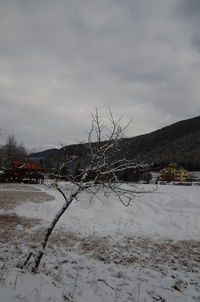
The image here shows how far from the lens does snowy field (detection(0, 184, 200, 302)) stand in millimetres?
5124

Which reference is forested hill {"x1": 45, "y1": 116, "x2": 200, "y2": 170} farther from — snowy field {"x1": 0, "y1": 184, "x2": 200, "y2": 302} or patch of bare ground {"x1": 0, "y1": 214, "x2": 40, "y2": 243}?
patch of bare ground {"x1": 0, "y1": 214, "x2": 40, "y2": 243}

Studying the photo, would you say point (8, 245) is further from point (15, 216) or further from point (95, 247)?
point (15, 216)

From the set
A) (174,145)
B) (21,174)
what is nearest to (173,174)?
(174,145)

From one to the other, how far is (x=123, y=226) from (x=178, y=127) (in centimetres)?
18919

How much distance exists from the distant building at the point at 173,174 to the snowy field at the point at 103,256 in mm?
82150

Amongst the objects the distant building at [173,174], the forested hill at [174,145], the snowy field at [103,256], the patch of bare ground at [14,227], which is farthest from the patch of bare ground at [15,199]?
the distant building at [173,174]

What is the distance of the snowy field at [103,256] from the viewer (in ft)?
16.8

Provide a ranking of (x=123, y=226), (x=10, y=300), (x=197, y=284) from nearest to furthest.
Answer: (x=10, y=300), (x=197, y=284), (x=123, y=226)

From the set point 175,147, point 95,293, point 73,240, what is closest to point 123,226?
point 73,240

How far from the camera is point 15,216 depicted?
13.7 metres

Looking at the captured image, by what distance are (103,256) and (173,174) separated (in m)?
95.7

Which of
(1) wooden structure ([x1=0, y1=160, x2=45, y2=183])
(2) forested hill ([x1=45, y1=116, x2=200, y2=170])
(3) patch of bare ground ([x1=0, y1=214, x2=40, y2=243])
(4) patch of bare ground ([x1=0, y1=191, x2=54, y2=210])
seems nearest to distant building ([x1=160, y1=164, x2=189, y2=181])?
(2) forested hill ([x1=45, y1=116, x2=200, y2=170])

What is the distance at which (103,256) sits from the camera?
8242 millimetres

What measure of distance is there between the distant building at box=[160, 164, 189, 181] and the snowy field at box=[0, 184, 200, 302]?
270ft
